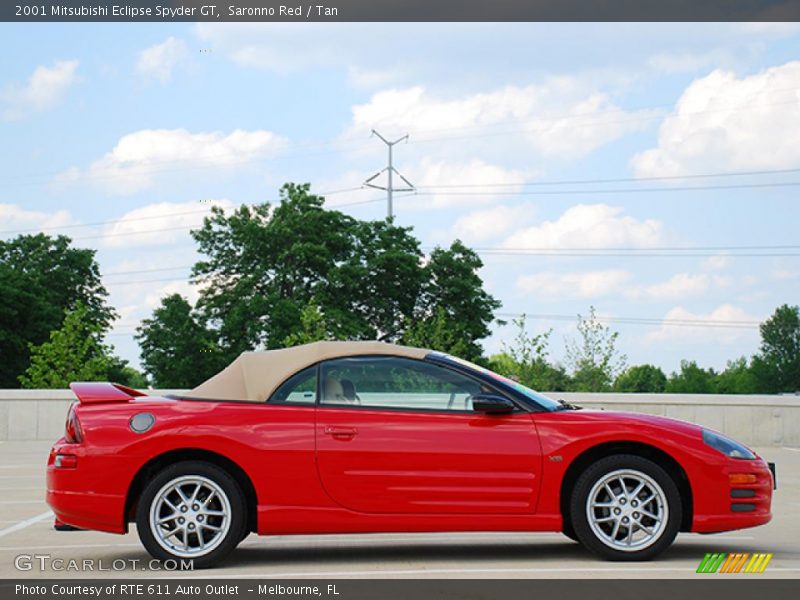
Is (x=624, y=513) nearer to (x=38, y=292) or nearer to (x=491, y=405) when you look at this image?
(x=491, y=405)

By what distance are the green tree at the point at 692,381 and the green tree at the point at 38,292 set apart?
115 metres

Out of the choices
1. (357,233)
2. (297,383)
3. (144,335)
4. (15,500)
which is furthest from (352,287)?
(297,383)

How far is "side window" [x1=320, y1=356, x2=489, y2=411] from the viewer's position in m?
8.27

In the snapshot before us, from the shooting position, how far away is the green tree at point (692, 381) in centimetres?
17748

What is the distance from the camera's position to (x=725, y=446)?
8.41 m

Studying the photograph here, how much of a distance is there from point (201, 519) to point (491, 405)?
77.5 inches

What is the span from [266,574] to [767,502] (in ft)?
11.0

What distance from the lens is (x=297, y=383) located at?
834 cm

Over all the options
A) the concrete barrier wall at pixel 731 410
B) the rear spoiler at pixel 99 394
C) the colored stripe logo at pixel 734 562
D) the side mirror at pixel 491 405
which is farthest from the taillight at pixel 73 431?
the concrete barrier wall at pixel 731 410

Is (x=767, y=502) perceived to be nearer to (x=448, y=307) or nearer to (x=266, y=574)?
(x=266, y=574)

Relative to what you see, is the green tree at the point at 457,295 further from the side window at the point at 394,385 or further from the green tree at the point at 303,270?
the side window at the point at 394,385
